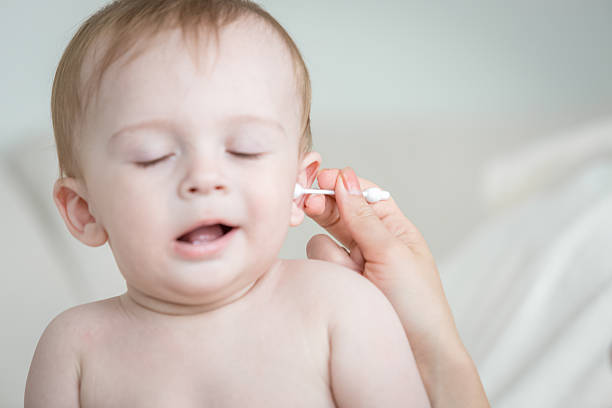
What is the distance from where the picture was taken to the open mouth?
3.18 ft

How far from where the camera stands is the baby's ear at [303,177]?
118 centimetres

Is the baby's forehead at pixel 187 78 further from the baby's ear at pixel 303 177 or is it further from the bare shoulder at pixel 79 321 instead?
the bare shoulder at pixel 79 321

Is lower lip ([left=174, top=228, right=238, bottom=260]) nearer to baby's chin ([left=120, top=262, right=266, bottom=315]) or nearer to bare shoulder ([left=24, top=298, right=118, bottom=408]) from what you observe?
baby's chin ([left=120, top=262, right=266, bottom=315])

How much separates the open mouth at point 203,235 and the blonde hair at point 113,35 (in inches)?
8.6

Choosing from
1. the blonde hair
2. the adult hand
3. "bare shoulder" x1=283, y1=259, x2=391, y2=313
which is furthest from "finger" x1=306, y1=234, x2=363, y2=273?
the blonde hair

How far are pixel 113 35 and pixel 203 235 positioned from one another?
0.32 meters

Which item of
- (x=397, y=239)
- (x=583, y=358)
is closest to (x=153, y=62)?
(x=397, y=239)

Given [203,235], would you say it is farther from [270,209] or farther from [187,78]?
[187,78]

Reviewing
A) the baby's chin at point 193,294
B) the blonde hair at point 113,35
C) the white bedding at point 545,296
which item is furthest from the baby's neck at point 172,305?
the white bedding at point 545,296

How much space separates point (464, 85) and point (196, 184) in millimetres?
2360

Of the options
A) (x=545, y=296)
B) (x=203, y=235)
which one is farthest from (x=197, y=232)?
(x=545, y=296)

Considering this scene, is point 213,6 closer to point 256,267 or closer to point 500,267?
point 256,267

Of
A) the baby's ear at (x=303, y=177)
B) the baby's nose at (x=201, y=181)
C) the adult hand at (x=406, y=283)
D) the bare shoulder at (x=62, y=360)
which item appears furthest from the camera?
the adult hand at (x=406, y=283)

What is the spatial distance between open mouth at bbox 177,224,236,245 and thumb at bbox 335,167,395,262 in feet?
1.35
